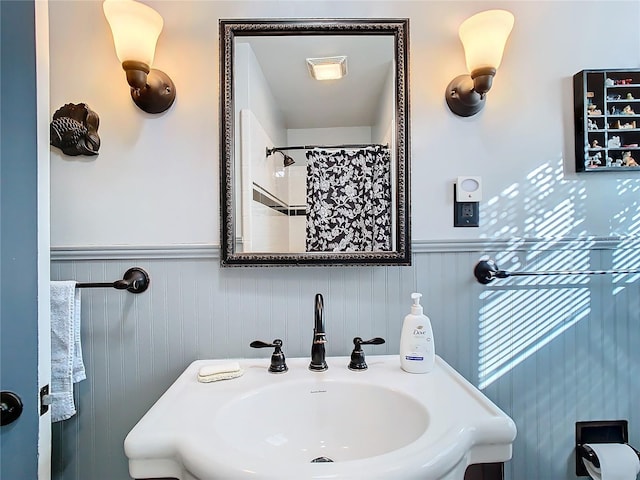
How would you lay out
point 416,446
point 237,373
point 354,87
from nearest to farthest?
1. point 416,446
2. point 237,373
3. point 354,87

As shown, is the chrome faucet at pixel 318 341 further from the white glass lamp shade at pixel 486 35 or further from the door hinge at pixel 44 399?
the white glass lamp shade at pixel 486 35

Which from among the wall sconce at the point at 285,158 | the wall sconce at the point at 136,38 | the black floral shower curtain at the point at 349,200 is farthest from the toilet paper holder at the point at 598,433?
the wall sconce at the point at 136,38

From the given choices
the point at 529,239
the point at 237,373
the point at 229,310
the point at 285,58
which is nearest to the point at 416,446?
the point at 237,373

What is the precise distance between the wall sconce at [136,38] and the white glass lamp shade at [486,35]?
875 millimetres

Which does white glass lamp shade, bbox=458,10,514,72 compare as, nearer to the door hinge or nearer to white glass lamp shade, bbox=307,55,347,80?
white glass lamp shade, bbox=307,55,347,80

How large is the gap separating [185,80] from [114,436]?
1.11m

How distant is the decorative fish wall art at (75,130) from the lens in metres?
1.07

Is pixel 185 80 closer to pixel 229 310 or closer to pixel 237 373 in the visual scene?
pixel 229 310

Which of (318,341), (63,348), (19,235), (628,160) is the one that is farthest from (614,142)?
(63,348)

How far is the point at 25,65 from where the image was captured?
2.30 ft

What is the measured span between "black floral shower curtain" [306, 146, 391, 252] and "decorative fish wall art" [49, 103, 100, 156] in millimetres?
649

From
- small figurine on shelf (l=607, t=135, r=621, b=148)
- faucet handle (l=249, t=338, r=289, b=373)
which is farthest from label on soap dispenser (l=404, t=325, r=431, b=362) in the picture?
small figurine on shelf (l=607, t=135, r=621, b=148)

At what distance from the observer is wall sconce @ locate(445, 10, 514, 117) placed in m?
1.00

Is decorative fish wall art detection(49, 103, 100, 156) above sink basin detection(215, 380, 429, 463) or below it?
above
